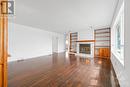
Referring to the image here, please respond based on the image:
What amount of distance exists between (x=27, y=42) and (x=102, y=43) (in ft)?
20.8

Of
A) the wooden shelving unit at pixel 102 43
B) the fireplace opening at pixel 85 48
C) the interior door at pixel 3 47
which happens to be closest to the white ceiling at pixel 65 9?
the interior door at pixel 3 47

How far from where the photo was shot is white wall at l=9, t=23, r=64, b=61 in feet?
20.5

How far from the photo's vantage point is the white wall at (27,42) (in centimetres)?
625

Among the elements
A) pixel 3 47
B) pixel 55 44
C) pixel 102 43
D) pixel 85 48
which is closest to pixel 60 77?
pixel 3 47

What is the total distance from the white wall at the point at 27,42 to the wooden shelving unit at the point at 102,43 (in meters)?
4.68

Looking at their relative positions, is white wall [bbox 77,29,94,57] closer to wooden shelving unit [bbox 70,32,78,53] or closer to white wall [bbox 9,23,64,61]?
wooden shelving unit [bbox 70,32,78,53]

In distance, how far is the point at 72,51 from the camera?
35.8ft

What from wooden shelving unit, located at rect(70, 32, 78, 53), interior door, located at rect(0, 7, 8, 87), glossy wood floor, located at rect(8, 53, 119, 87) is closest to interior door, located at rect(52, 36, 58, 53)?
wooden shelving unit, located at rect(70, 32, 78, 53)

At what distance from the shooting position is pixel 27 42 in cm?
732

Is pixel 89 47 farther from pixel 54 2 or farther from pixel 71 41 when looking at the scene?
pixel 54 2

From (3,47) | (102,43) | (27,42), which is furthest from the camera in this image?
(102,43)

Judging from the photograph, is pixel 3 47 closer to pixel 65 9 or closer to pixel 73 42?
pixel 65 9

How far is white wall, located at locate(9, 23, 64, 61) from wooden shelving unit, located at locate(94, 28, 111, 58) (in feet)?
15.4

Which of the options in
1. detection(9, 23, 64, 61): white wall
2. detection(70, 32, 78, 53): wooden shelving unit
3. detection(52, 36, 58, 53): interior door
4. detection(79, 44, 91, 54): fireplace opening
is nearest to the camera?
detection(9, 23, 64, 61): white wall
